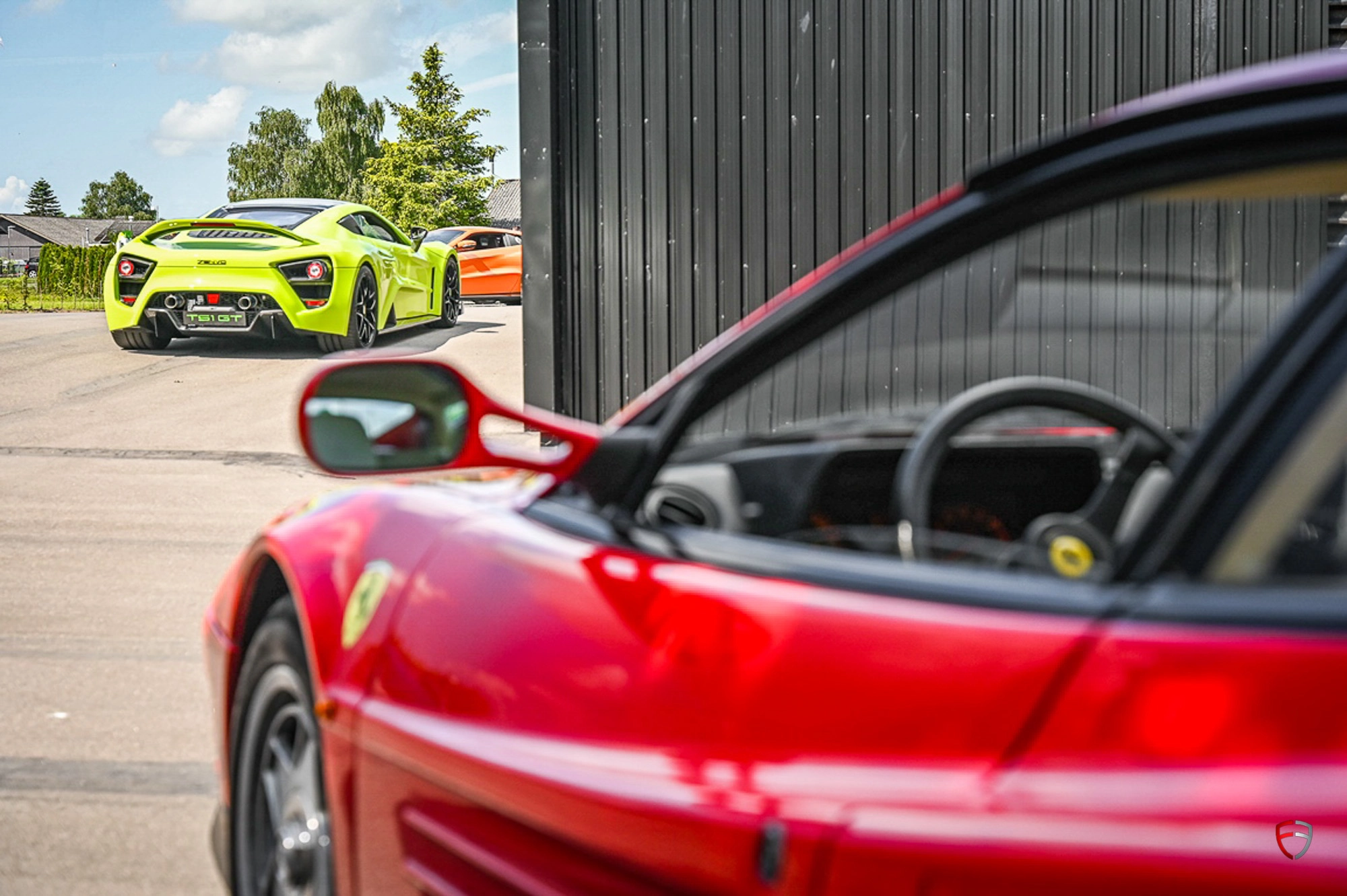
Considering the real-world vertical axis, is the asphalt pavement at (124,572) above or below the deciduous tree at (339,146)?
below

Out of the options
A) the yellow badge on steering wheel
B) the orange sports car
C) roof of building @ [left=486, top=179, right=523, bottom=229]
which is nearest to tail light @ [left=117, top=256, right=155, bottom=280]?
the orange sports car

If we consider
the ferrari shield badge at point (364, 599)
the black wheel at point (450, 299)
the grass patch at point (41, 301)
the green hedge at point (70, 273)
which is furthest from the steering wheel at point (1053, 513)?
the green hedge at point (70, 273)

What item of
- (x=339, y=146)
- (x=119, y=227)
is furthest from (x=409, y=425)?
(x=119, y=227)

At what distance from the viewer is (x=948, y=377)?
202 cm

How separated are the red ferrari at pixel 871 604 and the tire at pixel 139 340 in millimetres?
11958

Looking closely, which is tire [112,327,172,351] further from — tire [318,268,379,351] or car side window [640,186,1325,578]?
car side window [640,186,1325,578]

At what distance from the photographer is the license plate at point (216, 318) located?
486 inches

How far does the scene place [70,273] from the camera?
34625mm

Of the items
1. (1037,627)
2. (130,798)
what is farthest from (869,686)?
(130,798)

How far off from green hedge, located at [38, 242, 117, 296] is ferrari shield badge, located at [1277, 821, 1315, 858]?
36.6 meters

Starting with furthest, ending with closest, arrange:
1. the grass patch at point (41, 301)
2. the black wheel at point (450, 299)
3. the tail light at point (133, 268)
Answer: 1. the grass patch at point (41, 301)
2. the black wheel at point (450, 299)
3. the tail light at point (133, 268)

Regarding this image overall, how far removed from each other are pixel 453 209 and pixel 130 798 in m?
48.7

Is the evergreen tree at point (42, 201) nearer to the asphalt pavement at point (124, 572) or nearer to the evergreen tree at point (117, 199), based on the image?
the evergreen tree at point (117, 199)

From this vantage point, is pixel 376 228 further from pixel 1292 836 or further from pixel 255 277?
pixel 1292 836
